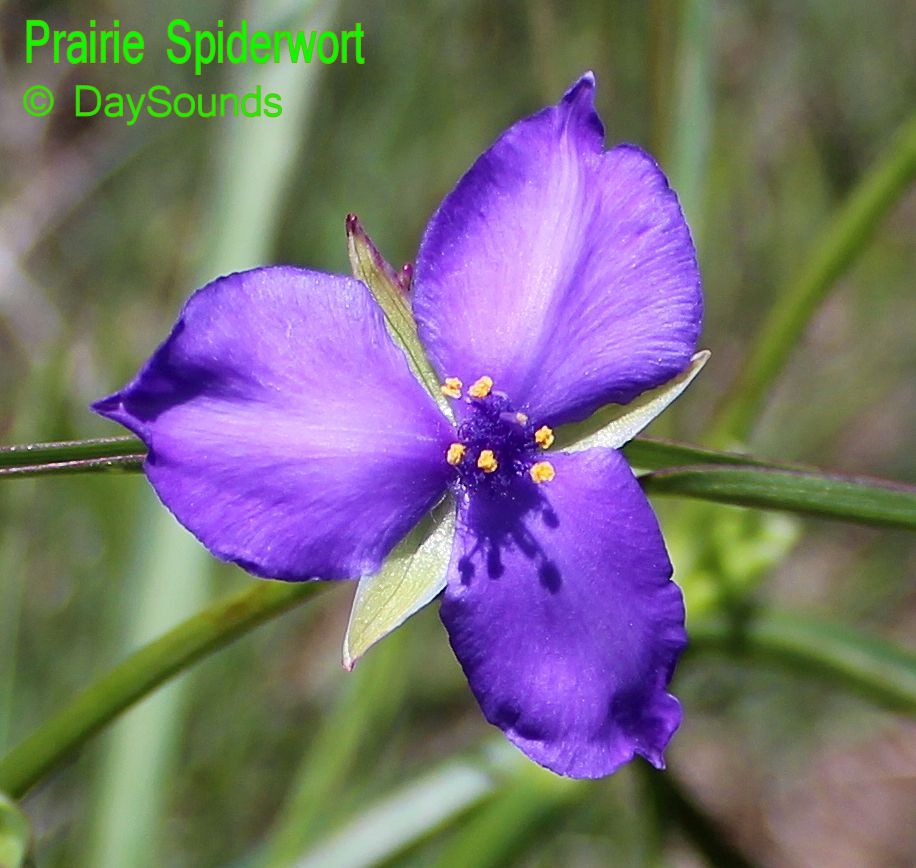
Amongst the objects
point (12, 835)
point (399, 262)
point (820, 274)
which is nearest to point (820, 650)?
point (820, 274)

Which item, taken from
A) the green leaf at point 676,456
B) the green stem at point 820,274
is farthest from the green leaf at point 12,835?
the green stem at point 820,274

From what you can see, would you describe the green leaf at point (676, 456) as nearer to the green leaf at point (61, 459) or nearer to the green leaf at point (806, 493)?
the green leaf at point (806, 493)

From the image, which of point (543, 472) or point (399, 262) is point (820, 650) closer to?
point (543, 472)

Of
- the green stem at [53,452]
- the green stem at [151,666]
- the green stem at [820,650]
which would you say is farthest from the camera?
the green stem at [820,650]

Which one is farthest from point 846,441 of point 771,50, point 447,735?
point 447,735

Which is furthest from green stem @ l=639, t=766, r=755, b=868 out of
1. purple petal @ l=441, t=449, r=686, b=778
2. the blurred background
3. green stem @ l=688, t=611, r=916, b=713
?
Result: purple petal @ l=441, t=449, r=686, b=778

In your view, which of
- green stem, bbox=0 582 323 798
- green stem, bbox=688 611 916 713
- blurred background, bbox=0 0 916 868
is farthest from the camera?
blurred background, bbox=0 0 916 868

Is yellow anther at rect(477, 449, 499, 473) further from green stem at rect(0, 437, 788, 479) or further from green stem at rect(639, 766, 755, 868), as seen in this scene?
green stem at rect(639, 766, 755, 868)
